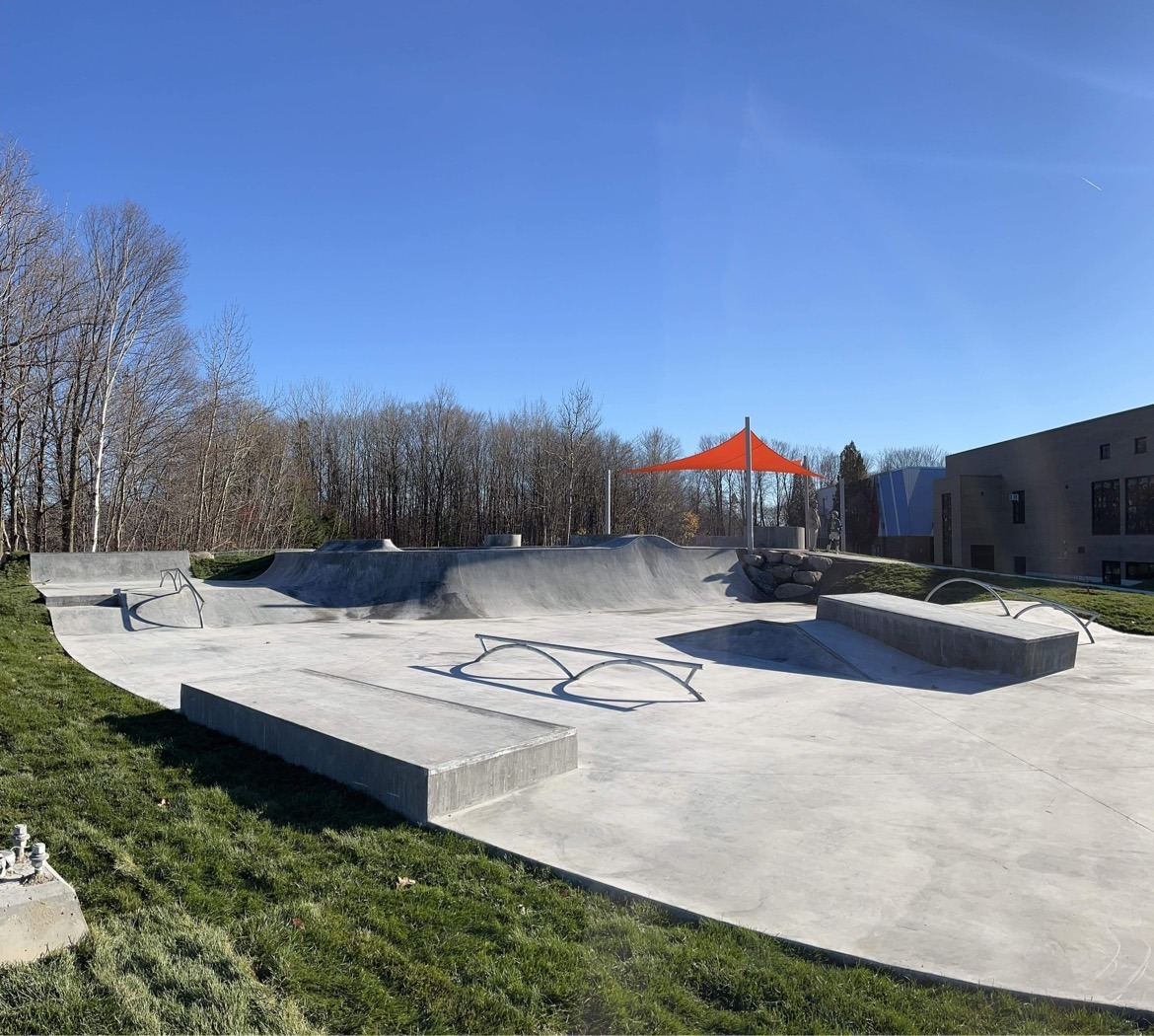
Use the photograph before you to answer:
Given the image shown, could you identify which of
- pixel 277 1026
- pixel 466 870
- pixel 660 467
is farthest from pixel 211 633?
pixel 660 467

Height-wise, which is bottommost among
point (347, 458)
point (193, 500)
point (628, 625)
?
point (628, 625)

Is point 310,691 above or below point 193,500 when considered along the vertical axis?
below

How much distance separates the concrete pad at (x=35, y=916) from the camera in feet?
8.84

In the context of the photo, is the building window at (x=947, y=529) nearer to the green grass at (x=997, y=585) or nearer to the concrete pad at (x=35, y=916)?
the green grass at (x=997, y=585)

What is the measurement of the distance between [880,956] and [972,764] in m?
2.95

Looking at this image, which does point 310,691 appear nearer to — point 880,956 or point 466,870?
point 466,870

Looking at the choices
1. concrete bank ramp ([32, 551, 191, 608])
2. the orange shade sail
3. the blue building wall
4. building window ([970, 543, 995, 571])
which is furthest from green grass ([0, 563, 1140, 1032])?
the blue building wall

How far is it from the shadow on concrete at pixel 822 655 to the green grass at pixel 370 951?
19.7 feet

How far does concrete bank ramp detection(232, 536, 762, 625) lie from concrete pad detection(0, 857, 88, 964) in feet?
37.5

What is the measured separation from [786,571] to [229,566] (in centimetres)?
1457

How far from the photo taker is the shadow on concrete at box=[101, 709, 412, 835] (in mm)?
4188

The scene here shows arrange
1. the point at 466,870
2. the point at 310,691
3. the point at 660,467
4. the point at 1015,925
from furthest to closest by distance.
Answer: the point at 660,467, the point at 310,691, the point at 466,870, the point at 1015,925

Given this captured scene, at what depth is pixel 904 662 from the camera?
938cm

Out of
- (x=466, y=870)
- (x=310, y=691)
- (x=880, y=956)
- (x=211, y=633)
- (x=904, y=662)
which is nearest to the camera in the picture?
(x=880, y=956)
